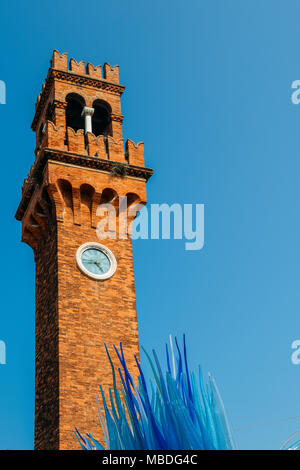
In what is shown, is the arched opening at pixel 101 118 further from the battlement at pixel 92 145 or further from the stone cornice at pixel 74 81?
the battlement at pixel 92 145

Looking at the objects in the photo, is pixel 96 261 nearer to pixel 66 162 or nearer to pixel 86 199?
pixel 86 199

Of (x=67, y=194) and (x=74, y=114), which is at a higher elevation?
(x=74, y=114)

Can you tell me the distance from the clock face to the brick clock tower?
0.04m

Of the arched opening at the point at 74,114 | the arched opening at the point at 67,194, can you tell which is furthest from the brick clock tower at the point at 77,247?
the arched opening at the point at 74,114

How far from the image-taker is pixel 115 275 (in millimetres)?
23516

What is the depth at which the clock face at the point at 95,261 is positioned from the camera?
23234 mm

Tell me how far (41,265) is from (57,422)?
6.45m

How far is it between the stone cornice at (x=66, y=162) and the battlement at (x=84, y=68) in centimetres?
461

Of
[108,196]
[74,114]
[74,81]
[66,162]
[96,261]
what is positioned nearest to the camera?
[96,261]

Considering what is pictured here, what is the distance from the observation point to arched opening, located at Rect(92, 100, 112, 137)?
90.7 ft

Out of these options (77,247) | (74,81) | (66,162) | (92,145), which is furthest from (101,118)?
(77,247)

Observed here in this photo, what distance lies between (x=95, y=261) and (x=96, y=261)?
44 mm

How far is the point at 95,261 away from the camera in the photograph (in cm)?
2342
